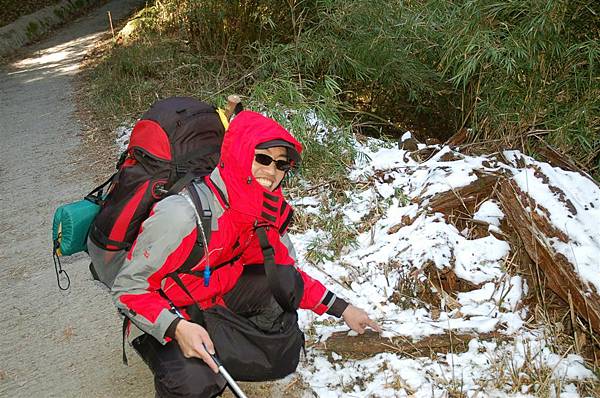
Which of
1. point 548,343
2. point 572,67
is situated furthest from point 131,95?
point 548,343

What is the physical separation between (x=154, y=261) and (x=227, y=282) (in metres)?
0.49

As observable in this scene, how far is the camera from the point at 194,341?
2.08 metres

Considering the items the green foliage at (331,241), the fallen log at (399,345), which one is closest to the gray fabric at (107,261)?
the fallen log at (399,345)

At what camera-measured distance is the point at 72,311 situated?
3332 millimetres

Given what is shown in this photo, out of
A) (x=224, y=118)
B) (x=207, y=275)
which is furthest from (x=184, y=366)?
(x=224, y=118)

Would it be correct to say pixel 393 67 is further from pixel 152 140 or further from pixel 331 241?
pixel 152 140

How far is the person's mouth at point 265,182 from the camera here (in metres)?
2.20

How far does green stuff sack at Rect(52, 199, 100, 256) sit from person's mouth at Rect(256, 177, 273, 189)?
2.03 feet

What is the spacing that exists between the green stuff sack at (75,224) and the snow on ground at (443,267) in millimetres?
1089

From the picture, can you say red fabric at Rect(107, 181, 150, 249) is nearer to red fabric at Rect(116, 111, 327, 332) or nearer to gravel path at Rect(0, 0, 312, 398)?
red fabric at Rect(116, 111, 327, 332)

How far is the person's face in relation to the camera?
216cm

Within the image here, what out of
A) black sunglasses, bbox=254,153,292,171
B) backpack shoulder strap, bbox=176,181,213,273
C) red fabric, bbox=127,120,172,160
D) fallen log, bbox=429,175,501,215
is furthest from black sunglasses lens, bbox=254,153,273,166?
fallen log, bbox=429,175,501,215

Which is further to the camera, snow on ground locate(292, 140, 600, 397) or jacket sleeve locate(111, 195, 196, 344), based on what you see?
snow on ground locate(292, 140, 600, 397)

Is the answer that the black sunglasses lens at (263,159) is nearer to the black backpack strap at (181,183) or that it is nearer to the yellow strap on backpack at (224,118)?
the black backpack strap at (181,183)
